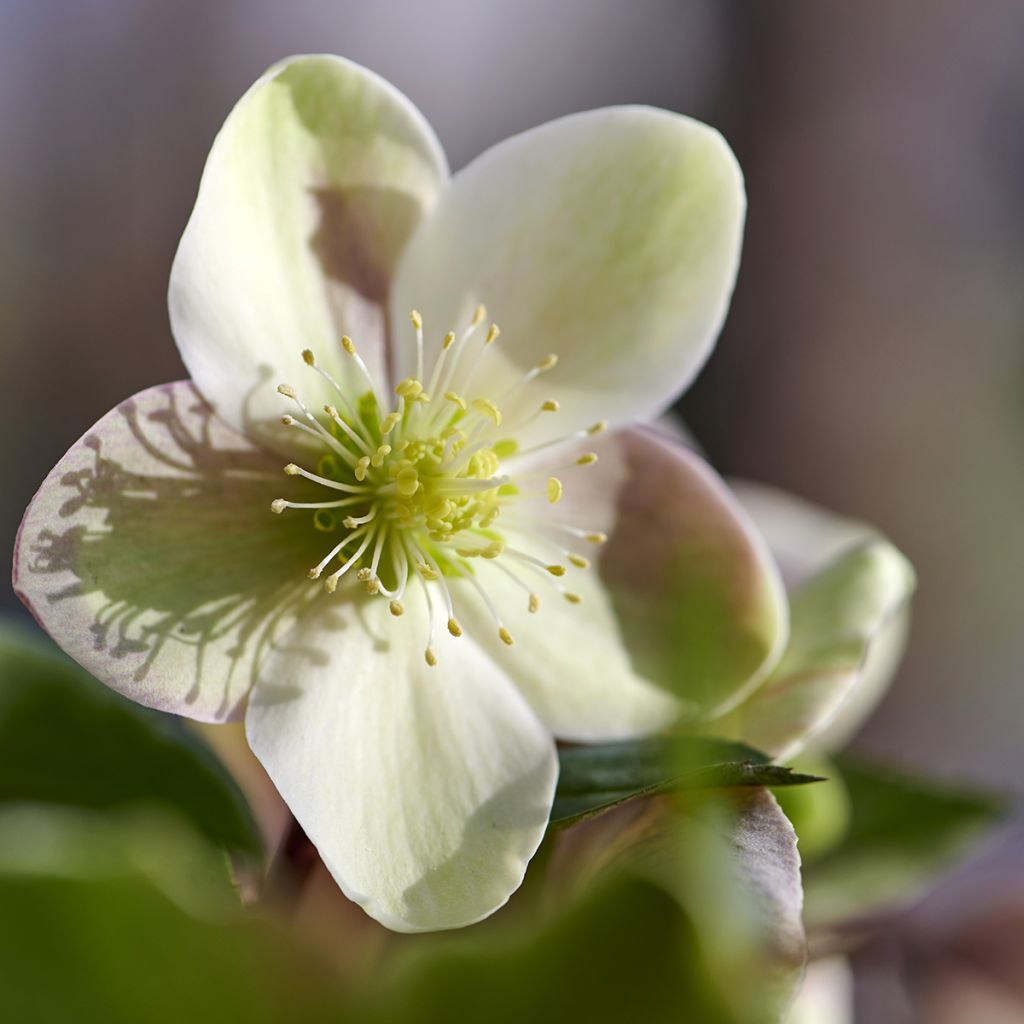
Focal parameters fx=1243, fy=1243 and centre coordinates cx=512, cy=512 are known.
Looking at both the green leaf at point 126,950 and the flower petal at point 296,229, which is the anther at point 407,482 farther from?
the green leaf at point 126,950

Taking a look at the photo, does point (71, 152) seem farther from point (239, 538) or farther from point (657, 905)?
point (657, 905)

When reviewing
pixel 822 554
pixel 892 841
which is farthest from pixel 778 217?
pixel 892 841

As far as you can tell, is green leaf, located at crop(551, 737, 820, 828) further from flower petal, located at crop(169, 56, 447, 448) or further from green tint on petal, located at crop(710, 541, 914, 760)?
flower petal, located at crop(169, 56, 447, 448)

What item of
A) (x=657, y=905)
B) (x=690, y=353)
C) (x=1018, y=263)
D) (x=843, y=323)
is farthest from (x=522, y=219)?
(x=1018, y=263)

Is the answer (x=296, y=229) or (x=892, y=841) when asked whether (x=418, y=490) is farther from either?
(x=892, y=841)

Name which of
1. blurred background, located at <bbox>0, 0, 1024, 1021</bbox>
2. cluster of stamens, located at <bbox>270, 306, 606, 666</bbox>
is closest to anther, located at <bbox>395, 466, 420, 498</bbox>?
cluster of stamens, located at <bbox>270, 306, 606, 666</bbox>

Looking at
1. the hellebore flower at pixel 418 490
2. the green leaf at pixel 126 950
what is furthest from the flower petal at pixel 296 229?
the green leaf at pixel 126 950
